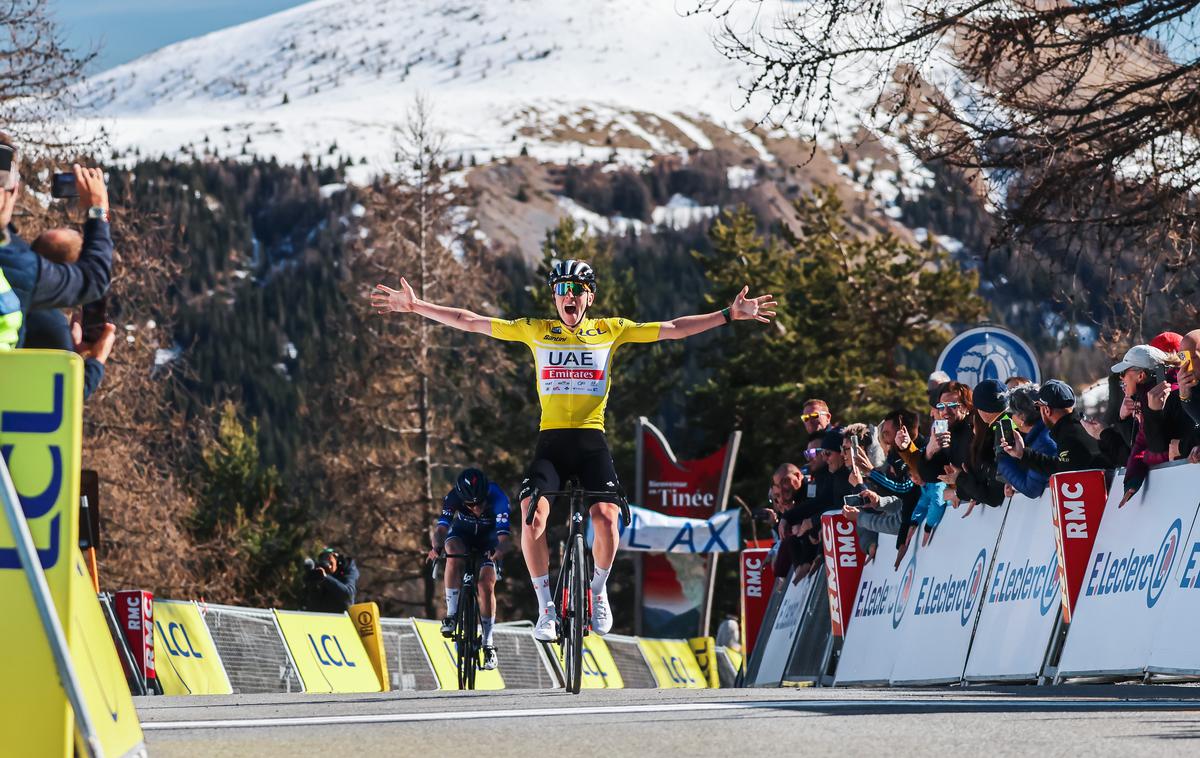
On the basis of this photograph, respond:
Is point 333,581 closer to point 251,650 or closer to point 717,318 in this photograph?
point 251,650

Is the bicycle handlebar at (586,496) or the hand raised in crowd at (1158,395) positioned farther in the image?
the bicycle handlebar at (586,496)

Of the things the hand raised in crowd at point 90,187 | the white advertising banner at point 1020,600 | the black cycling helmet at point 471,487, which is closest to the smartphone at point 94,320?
the hand raised in crowd at point 90,187

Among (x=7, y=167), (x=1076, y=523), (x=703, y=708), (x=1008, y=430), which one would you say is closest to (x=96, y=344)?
(x=7, y=167)

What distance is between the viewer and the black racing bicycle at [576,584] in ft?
36.8

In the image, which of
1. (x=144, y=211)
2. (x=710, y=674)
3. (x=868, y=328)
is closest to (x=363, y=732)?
(x=710, y=674)

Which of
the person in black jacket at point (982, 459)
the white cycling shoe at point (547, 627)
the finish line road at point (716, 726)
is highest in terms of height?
the finish line road at point (716, 726)

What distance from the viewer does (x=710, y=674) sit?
3006cm

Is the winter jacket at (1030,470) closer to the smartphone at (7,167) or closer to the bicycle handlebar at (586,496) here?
the bicycle handlebar at (586,496)

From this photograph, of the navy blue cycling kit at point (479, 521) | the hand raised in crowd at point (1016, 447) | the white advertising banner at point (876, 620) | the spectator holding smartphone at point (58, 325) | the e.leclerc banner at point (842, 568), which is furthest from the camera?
the navy blue cycling kit at point (479, 521)

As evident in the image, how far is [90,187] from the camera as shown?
6.59m

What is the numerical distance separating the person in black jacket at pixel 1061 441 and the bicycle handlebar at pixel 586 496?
2.50m

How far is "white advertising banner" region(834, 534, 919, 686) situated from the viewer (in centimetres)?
1410

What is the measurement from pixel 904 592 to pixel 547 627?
147 inches

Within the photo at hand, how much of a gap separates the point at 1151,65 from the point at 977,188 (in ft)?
5.48
